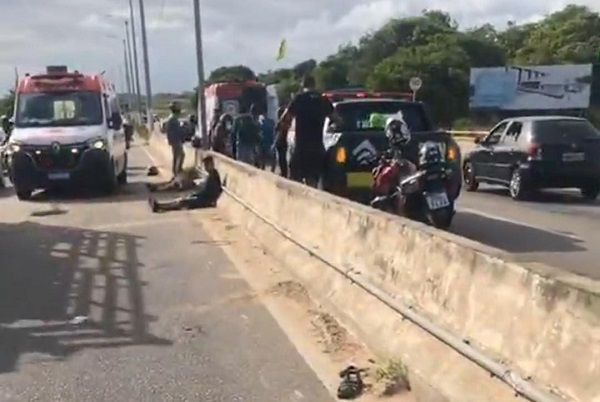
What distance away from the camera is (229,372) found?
293 inches

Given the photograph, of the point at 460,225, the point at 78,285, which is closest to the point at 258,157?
the point at 460,225

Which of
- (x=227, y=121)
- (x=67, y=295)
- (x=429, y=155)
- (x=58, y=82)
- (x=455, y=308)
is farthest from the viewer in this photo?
(x=227, y=121)

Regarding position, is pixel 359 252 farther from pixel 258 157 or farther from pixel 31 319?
pixel 258 157

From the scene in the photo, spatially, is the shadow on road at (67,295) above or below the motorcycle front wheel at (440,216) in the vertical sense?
below

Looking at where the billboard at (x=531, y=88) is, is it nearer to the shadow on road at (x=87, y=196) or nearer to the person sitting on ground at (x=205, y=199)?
the shadow on road at (x=87, y=196)

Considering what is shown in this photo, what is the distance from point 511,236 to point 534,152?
6269 millimetres

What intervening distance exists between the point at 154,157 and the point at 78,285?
32.0 meters

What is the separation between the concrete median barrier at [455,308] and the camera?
187 inches

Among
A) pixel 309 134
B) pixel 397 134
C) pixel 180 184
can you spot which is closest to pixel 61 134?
pixel 180 184

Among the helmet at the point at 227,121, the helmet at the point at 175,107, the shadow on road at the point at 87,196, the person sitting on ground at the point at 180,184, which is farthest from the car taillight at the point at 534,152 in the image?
the helmet at the point at 227,121

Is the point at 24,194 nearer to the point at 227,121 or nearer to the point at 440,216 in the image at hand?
the point at 227,121

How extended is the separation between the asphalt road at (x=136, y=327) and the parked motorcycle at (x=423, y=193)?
1969mm

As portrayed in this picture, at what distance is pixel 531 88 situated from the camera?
63688 mm

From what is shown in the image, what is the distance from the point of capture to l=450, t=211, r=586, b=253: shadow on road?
12961 mm
